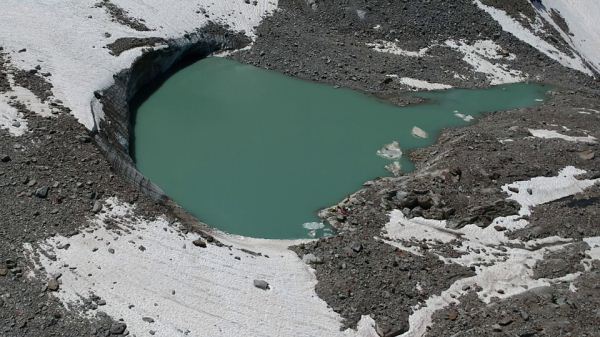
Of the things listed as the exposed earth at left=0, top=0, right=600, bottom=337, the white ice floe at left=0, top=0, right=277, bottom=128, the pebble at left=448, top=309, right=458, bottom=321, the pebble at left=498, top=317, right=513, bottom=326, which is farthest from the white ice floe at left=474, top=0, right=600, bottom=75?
the pebble at left=498, top=317, right=513, bottom=326

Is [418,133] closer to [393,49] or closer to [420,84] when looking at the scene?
[420,84]

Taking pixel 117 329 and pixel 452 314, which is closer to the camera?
pixel 117 329

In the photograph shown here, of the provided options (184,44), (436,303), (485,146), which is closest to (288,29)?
(184,44)

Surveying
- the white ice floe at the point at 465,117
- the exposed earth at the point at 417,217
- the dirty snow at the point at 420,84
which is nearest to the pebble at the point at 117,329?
the exposed earth at the point at 417,217

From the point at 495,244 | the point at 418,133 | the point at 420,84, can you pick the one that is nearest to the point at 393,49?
→ the point at 420,84

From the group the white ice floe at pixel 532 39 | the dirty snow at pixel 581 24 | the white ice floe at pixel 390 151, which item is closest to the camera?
the white ice floe at pixel 390 151

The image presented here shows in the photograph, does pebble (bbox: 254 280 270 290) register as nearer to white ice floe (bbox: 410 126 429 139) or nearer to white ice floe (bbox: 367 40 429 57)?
white ice floe (bbox: 410 126 429 139)

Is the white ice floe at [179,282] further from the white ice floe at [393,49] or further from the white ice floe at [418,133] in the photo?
the white ice floe at [393,49]
